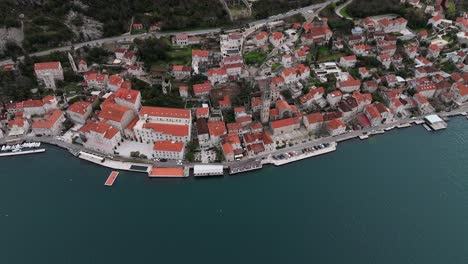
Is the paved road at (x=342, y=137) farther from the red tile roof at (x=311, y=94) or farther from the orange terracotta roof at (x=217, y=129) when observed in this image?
the red tile roof at (x=311, y=94)

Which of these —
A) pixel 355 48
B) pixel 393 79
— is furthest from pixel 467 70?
pixel 355 48

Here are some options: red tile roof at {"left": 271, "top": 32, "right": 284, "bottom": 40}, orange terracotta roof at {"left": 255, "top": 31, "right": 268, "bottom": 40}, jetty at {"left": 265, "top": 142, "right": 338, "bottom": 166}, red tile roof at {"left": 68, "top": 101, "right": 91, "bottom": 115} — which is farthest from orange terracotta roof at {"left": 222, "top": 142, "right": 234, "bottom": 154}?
red tile roof at {"left": 271, "top": 32, "right": 284, "bottom": 40}

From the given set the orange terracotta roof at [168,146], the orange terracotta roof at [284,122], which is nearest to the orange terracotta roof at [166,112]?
the orange terracotta roof at [168,146]

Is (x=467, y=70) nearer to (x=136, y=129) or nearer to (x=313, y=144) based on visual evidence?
(x=313, y=144)

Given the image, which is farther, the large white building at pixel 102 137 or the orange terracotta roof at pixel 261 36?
the orange terracotta roof at pixel 261 36

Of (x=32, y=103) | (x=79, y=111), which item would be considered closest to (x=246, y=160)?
(x=79, y=111)

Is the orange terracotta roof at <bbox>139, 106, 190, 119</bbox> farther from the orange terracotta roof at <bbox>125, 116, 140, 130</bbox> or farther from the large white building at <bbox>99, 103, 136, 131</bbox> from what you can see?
the large white building at <bbox>99, 103, 136, 131</bbox>
